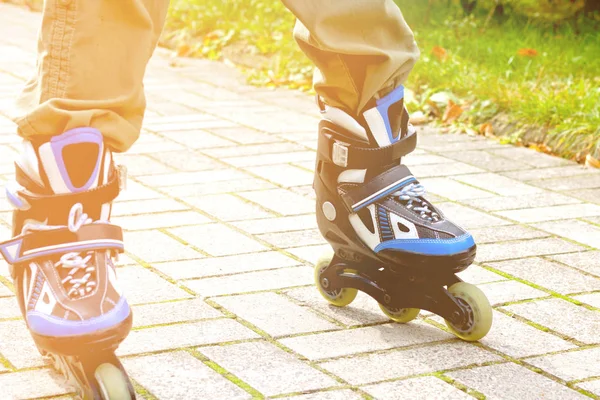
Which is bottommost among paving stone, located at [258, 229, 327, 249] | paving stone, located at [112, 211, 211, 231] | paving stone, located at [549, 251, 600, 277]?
paving stone, located at [112, 211, 211, 231]

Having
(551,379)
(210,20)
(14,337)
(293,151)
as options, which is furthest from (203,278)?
(210,20)

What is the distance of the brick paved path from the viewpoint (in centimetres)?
210

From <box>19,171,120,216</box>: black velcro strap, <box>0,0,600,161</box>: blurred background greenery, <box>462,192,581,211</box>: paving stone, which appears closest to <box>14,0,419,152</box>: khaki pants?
<box>19,171,120,216</box>: black velcro strap

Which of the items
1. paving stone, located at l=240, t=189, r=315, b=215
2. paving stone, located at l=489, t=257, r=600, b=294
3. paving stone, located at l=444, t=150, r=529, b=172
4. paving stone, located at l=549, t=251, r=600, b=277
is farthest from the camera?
paving stone, located at l=444, t=150, r=529, b=172

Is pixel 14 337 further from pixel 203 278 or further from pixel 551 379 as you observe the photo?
pixel 551 379

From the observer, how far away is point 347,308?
254cm

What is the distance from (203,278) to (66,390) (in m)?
0.78

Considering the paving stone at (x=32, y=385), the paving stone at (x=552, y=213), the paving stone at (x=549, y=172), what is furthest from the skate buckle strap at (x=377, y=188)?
the paving stone at (x=549, y=172)

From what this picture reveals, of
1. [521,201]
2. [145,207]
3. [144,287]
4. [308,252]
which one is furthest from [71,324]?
[521,201]

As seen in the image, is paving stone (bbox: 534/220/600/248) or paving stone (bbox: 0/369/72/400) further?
paving stone (bbox: 534/220/600/248)

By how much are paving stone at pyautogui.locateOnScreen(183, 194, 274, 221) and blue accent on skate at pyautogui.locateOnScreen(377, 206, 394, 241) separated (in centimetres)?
101

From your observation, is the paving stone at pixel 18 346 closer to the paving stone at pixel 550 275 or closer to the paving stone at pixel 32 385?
the paving stone at pixel 32 385

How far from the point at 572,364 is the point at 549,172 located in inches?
76.9

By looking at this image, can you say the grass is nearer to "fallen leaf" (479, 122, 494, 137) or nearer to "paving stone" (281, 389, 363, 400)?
"fallen leaf" (479, 122, 494, 137)
